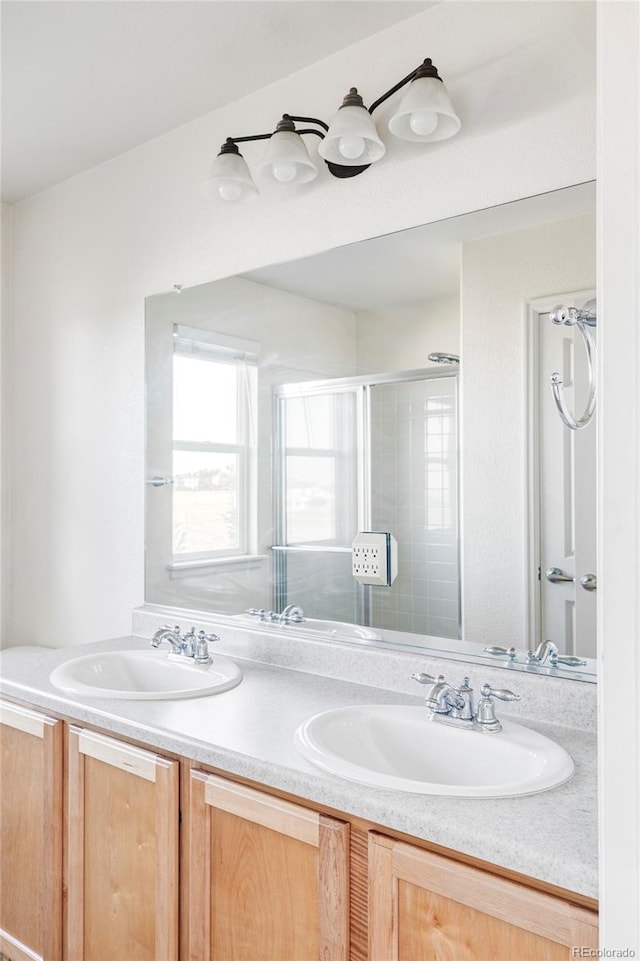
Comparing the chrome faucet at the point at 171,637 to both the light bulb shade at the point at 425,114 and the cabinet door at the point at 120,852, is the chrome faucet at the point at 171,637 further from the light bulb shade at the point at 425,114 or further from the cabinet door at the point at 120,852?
the light bulb shade at the point at 425,114

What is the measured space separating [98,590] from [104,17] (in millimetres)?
1883

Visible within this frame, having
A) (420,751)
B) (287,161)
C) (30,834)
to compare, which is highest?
(287,161)

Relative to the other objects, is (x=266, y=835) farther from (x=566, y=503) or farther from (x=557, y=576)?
(x=566, y=503)

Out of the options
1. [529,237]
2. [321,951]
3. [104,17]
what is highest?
[104,17]

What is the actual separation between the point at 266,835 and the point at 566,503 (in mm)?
939

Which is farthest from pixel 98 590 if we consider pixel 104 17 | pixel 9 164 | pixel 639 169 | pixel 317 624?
pixel 639 169

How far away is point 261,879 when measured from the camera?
1.34 metres

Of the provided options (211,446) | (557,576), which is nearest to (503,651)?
(557,576)

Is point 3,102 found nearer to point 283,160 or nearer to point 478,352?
point 283,160

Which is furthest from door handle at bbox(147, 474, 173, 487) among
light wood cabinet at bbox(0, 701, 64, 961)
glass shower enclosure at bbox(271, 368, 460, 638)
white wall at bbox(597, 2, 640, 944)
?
white wall at bbox(597, 2, 640, 944)

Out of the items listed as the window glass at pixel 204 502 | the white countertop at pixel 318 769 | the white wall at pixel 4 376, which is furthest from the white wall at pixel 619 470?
the white wall at pixel 4 376

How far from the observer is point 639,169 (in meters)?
0.82

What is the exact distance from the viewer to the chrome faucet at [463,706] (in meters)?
1.46

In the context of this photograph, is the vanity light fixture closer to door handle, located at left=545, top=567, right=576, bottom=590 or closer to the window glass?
the window glass
